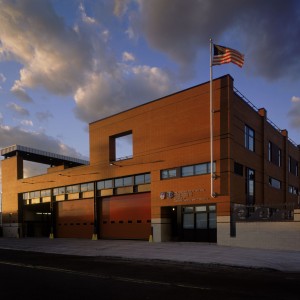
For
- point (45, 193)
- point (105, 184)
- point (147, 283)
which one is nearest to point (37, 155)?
point (45, 193)

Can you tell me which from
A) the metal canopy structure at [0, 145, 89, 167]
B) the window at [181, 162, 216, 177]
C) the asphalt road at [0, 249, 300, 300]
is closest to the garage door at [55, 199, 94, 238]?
the metal canopy structure at [0, 145, 89, 167]

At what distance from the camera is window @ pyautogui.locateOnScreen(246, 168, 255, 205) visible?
3008cm

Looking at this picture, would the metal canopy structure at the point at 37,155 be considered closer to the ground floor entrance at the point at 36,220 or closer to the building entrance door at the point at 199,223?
the ground floor entrance at the point at 36,220

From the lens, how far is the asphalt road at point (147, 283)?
10180 mm

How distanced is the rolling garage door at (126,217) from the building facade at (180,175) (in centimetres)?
8

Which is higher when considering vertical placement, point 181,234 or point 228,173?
point 228,173

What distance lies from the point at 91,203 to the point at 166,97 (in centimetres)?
1387

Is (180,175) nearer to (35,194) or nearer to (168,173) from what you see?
(168,173)

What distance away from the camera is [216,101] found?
91.8 feet

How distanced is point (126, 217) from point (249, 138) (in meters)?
12.5

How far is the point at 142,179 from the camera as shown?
33.2 meters

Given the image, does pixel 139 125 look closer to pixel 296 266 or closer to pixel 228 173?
pixel 228 173

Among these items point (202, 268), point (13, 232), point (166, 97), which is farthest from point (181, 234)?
point (13, 232)

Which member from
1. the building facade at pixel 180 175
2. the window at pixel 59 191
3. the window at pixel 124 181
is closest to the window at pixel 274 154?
the building facade at pixel 180 175
